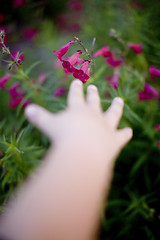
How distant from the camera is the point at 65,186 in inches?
18.6

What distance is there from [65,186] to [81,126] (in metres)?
0.16

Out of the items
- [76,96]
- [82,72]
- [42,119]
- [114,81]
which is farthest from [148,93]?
[42,119]

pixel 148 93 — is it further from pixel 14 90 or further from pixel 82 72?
pixel 14 90

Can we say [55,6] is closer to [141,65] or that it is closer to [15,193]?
[141,65]

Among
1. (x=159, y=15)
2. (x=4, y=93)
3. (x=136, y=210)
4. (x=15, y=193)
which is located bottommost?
(x=136, y=210)

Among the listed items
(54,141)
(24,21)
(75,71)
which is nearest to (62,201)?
(54,141)

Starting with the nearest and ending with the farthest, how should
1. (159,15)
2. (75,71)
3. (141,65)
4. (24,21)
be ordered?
(75,71), (159,15), (141,65), (24,21)

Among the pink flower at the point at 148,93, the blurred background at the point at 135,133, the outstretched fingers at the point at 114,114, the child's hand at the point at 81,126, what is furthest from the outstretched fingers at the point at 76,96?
the pink flower at the point at 148,93

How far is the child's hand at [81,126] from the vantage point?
51cm

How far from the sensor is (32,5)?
135 inches

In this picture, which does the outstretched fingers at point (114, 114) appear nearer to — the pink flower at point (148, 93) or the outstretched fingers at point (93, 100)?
the outstretched fingers at point (93, 100)

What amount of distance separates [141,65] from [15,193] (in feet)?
5.07

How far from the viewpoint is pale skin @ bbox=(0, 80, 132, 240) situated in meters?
0.46

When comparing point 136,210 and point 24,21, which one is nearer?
point 136,210
